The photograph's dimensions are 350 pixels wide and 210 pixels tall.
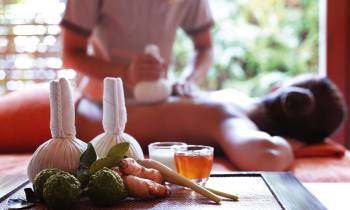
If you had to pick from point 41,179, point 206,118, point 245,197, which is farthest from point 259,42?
point 41,179

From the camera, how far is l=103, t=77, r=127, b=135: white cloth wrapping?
2.73 ft

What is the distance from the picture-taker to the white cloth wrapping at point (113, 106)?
833mm

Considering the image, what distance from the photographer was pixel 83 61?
1.81 meters

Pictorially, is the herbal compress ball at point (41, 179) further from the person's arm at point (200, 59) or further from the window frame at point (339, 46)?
the window frame at point (339, 46)

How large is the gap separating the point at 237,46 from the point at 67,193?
289 cm

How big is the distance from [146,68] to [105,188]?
0.93 meters

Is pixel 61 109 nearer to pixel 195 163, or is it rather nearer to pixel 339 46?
pixel 195 163

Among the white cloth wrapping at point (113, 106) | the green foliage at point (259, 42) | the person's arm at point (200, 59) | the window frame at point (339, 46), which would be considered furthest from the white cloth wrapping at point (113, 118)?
the green foliage at point (259, 42)

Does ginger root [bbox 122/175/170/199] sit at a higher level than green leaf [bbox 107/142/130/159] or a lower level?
lower

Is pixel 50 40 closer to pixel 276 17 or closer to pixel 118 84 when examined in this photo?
pixel 276 17

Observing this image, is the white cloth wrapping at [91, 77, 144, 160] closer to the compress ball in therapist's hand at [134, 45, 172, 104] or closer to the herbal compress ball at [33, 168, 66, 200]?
the herbal compress ball at [33, 168, 66, 200]

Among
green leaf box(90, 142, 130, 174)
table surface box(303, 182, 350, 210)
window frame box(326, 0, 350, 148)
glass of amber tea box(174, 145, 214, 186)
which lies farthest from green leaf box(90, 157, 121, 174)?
window frame box(326, 0, 350, 148)

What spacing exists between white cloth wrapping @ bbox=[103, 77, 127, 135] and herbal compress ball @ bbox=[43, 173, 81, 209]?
173mm

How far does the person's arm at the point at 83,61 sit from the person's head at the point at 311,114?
532mm
